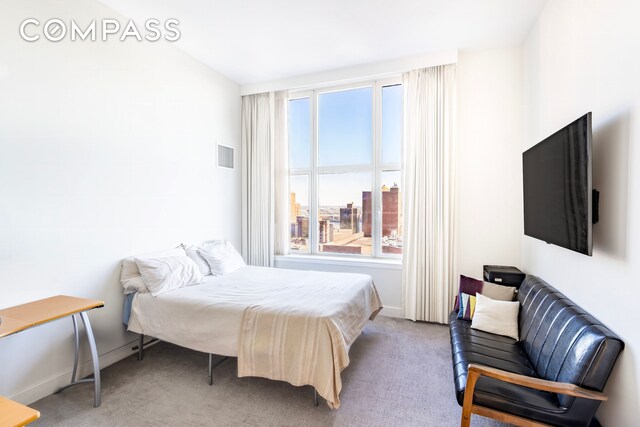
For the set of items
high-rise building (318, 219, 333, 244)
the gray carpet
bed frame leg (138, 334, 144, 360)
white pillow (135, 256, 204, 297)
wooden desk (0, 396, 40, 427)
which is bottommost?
the gray carpet

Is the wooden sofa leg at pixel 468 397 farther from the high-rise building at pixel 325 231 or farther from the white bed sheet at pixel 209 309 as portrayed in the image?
the high-rise building at pixel 325 231

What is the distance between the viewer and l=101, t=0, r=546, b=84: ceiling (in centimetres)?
274

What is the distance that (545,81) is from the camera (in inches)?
104

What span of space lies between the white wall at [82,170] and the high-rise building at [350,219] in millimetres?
1973

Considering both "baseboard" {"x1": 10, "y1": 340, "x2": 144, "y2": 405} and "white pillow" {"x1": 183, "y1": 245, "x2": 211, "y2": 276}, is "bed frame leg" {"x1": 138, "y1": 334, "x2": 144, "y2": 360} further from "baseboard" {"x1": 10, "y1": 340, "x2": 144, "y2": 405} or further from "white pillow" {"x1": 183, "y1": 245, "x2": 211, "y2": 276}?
"white pillow" {"x1": 183, "y1": 245, "x2": 211, "y2": 276}

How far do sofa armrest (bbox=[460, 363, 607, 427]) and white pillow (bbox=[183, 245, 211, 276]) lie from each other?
2.79m

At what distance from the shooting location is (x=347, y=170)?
14.1 ft

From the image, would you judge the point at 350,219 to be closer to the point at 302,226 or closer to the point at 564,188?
the point at 302,226

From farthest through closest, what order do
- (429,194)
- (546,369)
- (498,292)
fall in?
(429,194) < (498,292) < (546,369)

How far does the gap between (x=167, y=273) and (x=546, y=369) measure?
9.80ft

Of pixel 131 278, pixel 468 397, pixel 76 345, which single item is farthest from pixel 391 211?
pixel 76 345

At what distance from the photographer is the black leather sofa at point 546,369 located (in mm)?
1457

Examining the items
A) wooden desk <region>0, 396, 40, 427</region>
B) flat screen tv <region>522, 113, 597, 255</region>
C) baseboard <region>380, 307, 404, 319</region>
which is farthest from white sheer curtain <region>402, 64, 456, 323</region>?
wooden desk <region>0, 396, 40, 427</region>

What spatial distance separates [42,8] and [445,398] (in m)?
4.19
